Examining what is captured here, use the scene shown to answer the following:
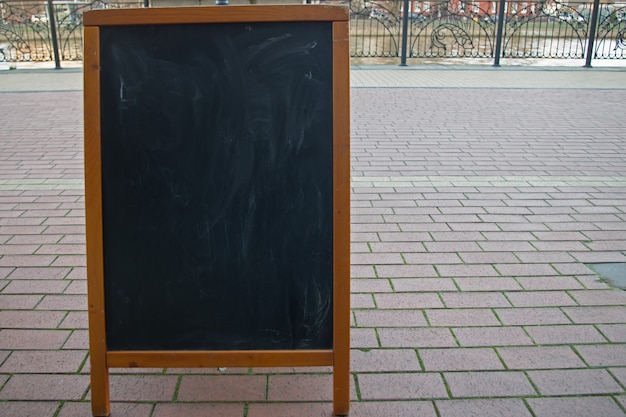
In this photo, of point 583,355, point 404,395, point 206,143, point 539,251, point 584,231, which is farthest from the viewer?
point 584,231

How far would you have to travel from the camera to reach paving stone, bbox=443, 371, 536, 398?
270cm

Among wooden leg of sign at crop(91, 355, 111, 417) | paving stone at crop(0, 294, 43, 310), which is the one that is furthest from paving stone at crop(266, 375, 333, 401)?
paving stone at crop(0, 294, 43, 310)

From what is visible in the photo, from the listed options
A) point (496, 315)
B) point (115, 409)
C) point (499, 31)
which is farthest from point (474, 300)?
point (499, 31)

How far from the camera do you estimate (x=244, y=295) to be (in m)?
2.52

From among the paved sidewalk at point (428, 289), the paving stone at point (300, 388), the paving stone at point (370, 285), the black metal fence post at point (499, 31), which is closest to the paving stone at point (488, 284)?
the paved sidewalk at point (428, 289)

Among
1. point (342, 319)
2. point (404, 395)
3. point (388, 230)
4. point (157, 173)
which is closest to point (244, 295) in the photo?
point (342, 319)

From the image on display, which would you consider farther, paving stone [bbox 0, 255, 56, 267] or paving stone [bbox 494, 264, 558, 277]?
paving stone [bbox 0, 255, 56, 267]

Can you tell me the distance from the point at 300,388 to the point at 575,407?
1.16 metres

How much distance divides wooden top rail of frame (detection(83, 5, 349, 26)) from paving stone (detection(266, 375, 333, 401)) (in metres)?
1.55

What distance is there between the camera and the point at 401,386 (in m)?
2.75

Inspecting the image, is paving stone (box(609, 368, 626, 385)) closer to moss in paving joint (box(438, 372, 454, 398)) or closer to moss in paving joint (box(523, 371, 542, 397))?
moss in paving joint (box(523, 371, 542, 397))

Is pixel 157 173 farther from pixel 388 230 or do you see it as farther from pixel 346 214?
pixel 388 230

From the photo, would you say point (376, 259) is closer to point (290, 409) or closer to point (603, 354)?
point (603, 354)

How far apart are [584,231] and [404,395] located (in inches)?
103
